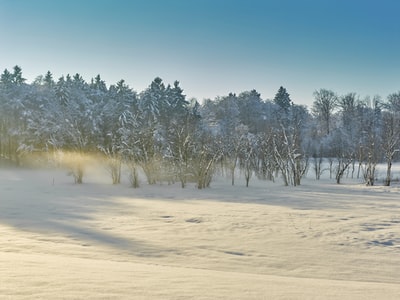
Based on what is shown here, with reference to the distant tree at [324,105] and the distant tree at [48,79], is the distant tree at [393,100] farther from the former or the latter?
the distant tree at [48,79]

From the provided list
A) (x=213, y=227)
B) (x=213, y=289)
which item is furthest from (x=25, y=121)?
(x=213, y=289)

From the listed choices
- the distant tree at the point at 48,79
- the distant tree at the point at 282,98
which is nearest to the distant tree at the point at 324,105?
the distant tree at the point at 282,98

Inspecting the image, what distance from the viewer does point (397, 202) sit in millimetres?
16391

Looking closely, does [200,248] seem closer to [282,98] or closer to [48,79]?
[48,79]

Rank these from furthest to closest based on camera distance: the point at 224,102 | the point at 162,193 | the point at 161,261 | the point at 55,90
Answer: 1. the point at 224,102
2. the point at 55,90
3. the point at 162,193
4. the point at 161,261

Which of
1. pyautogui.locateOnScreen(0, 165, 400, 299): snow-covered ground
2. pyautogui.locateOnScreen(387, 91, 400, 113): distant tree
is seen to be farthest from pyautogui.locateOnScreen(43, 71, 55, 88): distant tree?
pyautogui.locateOnScreen(387, 91, 400, 113): distant tree

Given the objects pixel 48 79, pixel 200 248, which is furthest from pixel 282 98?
pixel 200 248

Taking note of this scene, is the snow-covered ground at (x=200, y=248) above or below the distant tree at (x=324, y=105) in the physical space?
below

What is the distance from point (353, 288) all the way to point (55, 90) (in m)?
51.0

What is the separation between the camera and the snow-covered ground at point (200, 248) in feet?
14.3

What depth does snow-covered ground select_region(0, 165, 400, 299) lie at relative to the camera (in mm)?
4348

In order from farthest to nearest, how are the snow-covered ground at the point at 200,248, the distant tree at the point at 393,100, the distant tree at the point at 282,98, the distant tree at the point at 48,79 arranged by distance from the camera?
the distant tree at the point at 282,98 → the distant tree at the point at 393,100 → the distant tree at the point at 48,79 → the snow-covered ground at the point at 200,248

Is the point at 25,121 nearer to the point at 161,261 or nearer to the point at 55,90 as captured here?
the point at 55,90

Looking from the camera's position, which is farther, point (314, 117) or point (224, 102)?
point (314, 117)
